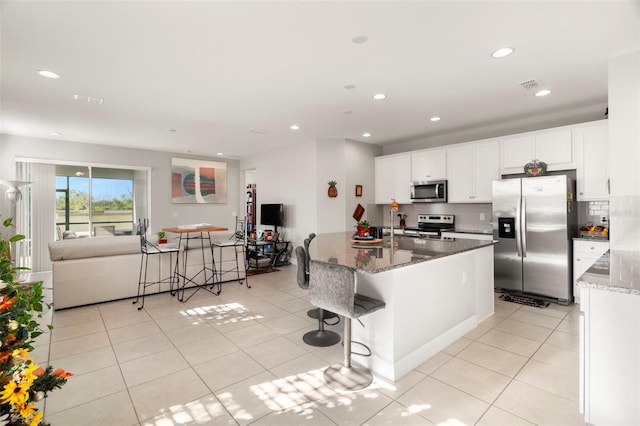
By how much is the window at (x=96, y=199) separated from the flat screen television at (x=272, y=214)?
2.92 meters

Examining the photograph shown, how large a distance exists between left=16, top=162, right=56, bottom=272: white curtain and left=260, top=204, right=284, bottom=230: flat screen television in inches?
167

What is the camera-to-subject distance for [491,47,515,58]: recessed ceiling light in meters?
2.73

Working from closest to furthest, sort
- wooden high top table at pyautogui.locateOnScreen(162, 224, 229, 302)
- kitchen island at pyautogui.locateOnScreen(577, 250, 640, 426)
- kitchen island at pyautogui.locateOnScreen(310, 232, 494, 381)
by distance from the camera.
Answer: kitchen island at pyautogui.locateOnScreen(577, 250, 640, 426) → kitchen island at pyautogui.locateOnScreen(310, 232, 494, 381) → wooden high top table at pyautogui.locateOnScreen(162, 224, 229, 302)

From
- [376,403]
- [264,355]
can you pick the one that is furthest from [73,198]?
[376,403]

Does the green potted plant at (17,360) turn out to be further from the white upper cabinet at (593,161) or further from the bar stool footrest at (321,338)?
the white upper cabinet at (593,161)

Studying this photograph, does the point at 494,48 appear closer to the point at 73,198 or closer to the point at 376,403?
the point at 376,403

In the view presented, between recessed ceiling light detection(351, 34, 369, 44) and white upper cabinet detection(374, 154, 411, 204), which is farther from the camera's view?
white upper cabinet detection(374, 154, 411, 204)

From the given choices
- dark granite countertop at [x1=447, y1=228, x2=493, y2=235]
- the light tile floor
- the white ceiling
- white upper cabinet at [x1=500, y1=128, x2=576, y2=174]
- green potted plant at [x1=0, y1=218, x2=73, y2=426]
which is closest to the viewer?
green potted plant at [x1=0, y1=218, x2=73, y2=426]

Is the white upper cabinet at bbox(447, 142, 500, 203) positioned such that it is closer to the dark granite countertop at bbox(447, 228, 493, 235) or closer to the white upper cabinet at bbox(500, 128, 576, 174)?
the white upper cabinet at bbox(500, 128, 576, 174)

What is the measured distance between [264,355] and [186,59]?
283cm

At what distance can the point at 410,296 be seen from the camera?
2.58m

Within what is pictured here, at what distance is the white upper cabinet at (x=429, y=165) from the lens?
18.7ft

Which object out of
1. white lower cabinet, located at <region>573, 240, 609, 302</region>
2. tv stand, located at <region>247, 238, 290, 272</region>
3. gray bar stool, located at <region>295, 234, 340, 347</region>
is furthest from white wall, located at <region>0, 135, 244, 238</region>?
white lower cabinet, located at <region>573, 240, 609, 302</region>

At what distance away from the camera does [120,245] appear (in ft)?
14.5
